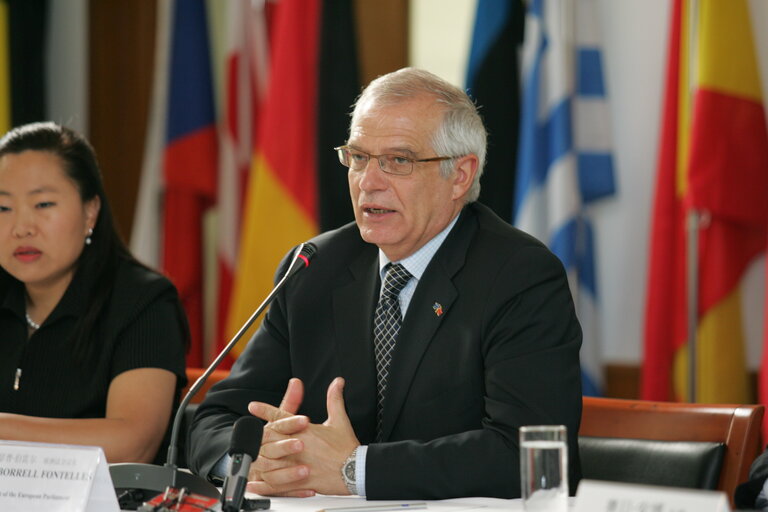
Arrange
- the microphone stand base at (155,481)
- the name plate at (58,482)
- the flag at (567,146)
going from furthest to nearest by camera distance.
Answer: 1. the flag at (567,146)
2. the microphone stand base at (155,481)
3. the name plate at (58,482)

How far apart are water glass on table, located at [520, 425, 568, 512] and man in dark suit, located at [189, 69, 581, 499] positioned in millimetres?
475

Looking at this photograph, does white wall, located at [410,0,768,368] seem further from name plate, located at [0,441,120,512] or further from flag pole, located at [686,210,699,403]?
name plate, located at [0,441,120,512]

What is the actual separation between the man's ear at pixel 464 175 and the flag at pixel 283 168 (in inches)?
75.3

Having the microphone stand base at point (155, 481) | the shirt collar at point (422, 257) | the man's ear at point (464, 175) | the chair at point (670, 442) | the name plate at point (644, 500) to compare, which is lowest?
the chair at point (670, 442)

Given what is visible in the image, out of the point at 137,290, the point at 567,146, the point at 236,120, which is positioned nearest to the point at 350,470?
the point at 137,290

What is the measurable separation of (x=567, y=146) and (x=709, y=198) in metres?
0.57

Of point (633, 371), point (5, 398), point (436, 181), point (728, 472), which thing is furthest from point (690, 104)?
point (5, 398)

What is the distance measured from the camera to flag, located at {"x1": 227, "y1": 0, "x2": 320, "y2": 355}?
432 cm

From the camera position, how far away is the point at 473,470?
6.39 feet

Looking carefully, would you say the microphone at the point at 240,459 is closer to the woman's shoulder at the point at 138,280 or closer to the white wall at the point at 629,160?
the woman's shoulder at the point at 138,280

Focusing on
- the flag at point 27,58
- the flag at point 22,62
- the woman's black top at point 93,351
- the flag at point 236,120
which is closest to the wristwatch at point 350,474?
the woman's black top at point 93,351

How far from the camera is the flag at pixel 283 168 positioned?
4324 millimetres

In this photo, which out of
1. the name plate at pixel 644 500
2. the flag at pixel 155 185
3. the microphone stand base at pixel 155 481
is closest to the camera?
the name plate at pixel 644 500

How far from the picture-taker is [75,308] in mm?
2771
